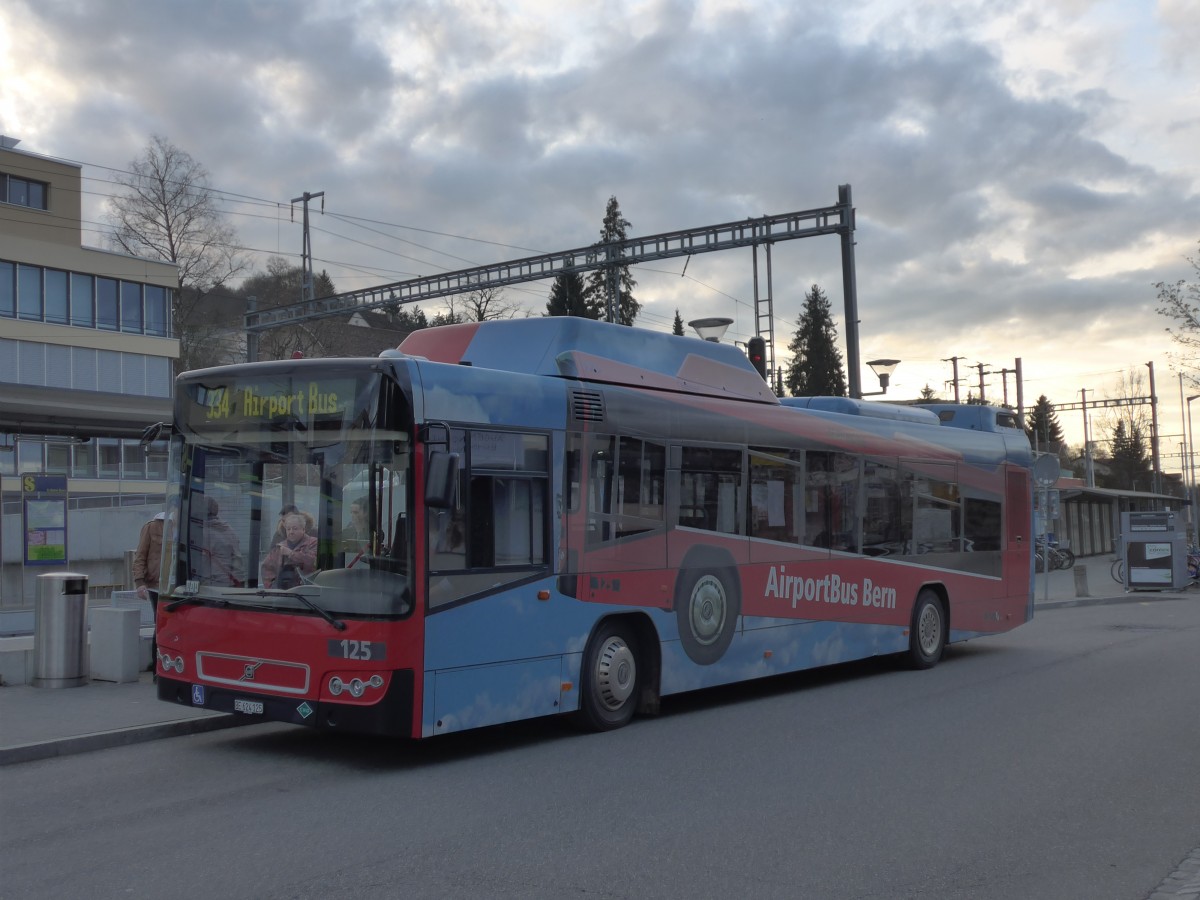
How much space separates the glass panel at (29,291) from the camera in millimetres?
47844

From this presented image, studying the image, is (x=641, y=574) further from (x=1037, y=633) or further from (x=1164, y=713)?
(x=1037, y=633)

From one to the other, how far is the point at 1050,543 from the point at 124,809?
3964 cm

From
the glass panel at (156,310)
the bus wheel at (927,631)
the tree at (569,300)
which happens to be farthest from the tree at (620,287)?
the bus wheel at (927,631)

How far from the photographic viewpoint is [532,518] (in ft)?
29.9

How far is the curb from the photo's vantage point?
8.70 meters

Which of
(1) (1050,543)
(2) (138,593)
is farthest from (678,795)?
(1) (1050,543)

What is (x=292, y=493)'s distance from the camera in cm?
847

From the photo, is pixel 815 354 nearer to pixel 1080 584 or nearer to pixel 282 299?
pixel 282 299

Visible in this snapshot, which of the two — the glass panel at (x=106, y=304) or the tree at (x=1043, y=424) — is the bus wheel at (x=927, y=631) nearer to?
the glass panel at (x=106, y=304)

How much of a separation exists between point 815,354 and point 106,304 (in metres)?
58.4

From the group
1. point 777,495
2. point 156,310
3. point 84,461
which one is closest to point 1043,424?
point 156,310

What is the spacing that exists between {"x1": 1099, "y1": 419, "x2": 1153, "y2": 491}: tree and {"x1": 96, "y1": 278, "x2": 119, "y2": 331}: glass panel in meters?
86.7

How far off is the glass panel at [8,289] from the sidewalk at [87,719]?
132ft

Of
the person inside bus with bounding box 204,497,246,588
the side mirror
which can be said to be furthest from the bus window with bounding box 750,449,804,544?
the person inside bus with bounding box 204,497,246,588
